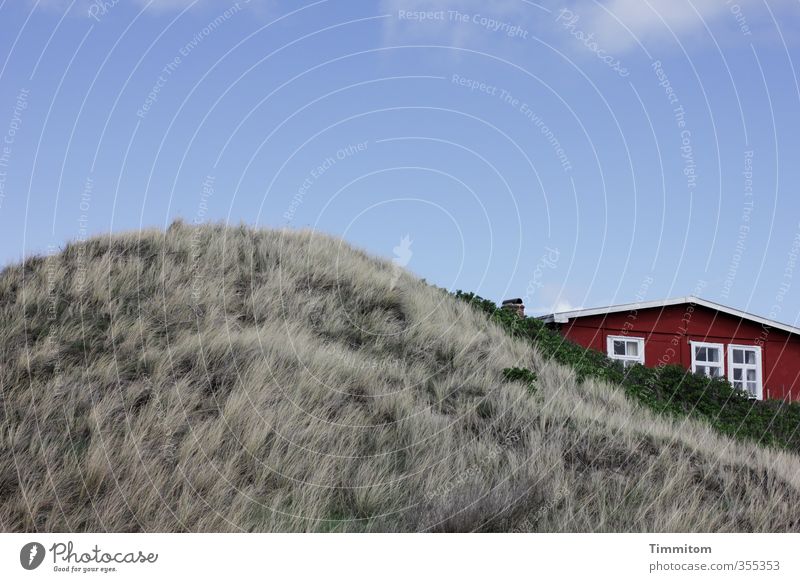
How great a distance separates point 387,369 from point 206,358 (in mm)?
2524

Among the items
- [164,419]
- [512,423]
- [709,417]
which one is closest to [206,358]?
[164,419]

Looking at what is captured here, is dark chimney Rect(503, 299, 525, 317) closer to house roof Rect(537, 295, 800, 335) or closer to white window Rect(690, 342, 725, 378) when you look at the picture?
house roof Rect(537, 295, 800, 335)

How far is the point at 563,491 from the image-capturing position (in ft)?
23.5

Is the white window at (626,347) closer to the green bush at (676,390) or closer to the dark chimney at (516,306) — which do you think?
the green bush at (676,390)

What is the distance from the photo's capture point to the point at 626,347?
68.5 ft

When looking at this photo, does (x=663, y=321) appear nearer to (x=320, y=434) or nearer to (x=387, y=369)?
(x=387, y=369)

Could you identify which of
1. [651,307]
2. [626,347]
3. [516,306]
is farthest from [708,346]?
[516,306]

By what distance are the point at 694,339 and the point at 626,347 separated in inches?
91.3
